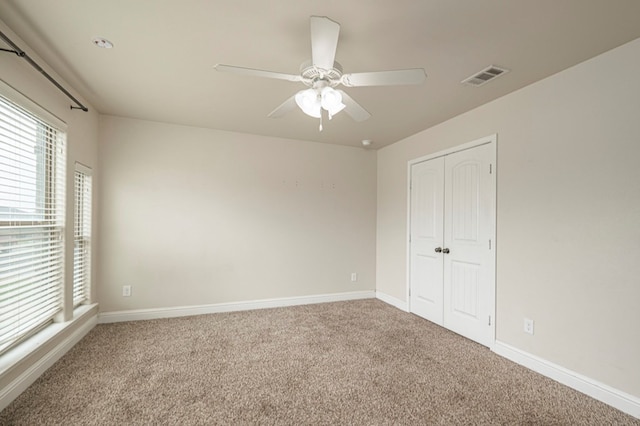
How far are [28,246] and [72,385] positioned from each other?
3.65 feet

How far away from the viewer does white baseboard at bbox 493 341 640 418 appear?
1995 mm

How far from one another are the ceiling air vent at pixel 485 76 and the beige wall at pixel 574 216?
0.44 meters

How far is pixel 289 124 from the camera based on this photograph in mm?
3721

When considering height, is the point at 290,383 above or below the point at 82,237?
below

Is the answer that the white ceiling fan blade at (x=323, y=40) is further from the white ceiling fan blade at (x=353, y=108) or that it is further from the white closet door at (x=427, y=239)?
the white closet door at (x=427, y=239)

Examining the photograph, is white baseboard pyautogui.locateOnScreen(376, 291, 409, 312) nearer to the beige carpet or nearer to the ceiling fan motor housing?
the beige carpet

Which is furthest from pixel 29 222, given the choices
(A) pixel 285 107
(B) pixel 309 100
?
(B) pixel 309 100

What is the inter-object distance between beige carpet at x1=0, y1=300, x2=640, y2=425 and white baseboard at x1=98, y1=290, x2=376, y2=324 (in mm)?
230

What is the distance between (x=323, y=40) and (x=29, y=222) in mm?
2640

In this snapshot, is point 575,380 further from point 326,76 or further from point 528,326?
point 326,76

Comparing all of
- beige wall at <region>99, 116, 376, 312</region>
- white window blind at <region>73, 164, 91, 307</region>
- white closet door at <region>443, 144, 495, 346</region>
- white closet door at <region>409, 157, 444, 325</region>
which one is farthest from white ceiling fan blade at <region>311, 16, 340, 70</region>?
white window blind at <region>73, 164, 91, 307</region>

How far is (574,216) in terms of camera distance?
7.62ft

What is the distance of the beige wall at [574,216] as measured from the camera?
6.68 ft

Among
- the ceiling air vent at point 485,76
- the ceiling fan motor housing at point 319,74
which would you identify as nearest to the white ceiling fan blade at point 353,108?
the ceiling fan motor housing at point 319,74
